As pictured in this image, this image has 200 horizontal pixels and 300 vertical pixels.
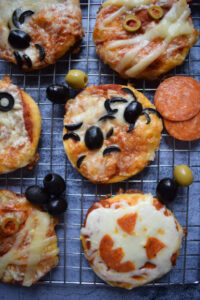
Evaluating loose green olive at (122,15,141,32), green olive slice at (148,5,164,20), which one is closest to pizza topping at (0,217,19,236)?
loose green olive at (122,15,141,32)

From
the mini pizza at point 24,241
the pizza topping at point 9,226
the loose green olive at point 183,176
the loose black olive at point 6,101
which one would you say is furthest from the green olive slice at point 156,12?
the pizza topping at point 9,226

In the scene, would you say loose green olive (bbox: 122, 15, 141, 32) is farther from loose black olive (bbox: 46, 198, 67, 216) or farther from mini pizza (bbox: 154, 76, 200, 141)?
loose black olive (bbox: 46, 198, 67, 216)

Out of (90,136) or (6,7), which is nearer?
(90,136)

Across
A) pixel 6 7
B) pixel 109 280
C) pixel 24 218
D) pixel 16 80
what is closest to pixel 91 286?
pixel 109 280

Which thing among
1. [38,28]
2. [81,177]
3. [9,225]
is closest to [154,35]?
[38,28]

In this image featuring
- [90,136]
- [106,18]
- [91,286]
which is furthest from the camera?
[91,286]

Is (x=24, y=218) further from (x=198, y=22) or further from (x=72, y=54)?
(x=198, y=22)

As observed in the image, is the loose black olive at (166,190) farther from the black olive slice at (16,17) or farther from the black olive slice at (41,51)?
the black olive slice at (16,17)
